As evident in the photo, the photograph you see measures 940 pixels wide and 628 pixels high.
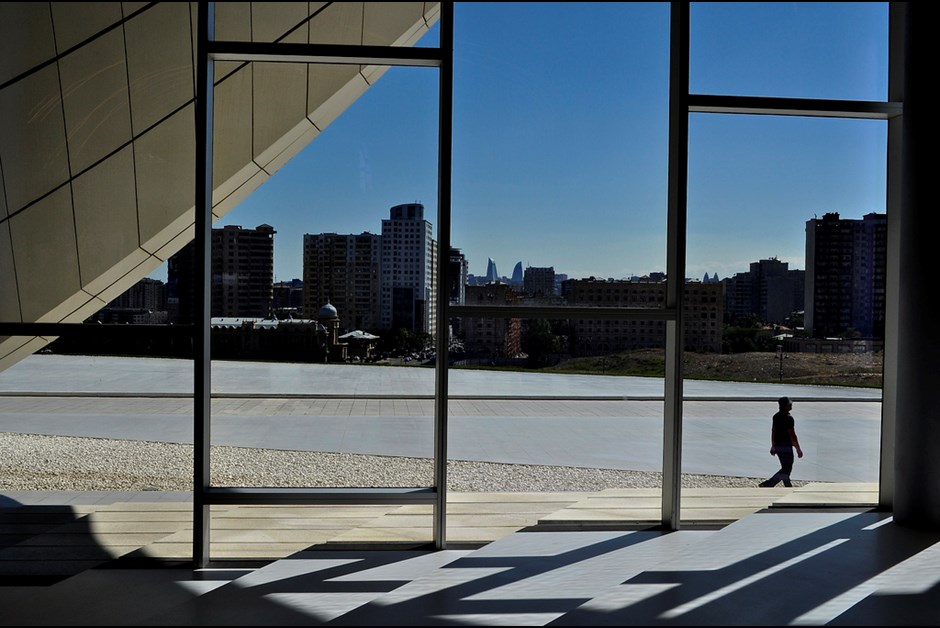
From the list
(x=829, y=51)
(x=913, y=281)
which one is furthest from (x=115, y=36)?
(x=913, y=281)

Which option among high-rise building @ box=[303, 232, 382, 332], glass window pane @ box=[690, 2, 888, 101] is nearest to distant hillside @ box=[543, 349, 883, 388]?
high-rise building @ box=[303, 232, 382, 332]

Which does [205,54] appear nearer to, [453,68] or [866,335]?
[453,68]

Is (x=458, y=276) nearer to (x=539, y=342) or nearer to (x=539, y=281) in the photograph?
(x=539, y=281)

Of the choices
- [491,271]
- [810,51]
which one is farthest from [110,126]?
[810,51]

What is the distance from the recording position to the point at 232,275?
4.25 meters

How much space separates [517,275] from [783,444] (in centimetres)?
200

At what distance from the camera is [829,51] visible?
4.81 m

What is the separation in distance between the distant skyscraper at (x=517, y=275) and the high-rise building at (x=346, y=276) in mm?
792

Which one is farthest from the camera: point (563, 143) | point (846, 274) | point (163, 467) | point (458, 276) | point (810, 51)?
point (846, 274)

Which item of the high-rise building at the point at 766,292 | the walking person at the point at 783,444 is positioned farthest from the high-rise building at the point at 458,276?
the walking person at the point at 783,444

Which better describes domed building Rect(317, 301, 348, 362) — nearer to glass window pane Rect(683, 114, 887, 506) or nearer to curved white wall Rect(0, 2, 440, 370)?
curved white wall Rect(0, 2, 440, 370)

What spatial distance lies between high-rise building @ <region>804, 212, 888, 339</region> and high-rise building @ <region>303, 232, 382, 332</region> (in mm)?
2741

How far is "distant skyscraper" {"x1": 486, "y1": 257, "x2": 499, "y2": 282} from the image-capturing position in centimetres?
452

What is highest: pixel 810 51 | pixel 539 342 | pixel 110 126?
pixel 810 51
